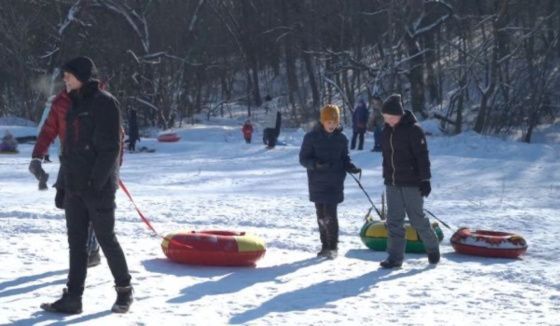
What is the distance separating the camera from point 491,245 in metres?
9.59

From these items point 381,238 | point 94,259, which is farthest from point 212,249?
point 381,238

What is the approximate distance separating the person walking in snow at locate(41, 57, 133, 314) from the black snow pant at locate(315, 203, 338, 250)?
3.19 meters

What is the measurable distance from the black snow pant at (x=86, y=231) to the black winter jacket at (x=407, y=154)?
10.4 ft

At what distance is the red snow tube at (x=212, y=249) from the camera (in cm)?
836

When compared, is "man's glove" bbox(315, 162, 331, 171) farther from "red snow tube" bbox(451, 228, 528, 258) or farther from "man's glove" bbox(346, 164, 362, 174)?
"red snow tube" bbox(451, 228, 528, 258)

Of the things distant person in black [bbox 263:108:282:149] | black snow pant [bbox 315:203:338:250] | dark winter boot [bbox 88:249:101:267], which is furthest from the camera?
distant person in black [bbox 263:108:282:149]

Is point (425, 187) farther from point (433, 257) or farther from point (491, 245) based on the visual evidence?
point (491, 245)

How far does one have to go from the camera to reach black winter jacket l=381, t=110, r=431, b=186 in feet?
27.8

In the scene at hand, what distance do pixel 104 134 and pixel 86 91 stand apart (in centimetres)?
34

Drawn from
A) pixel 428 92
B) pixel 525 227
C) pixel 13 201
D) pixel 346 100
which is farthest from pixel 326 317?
pixel 428 92

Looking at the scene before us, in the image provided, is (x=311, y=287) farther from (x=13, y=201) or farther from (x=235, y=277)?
(x=13, y=201)

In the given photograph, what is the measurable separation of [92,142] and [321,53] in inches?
1268

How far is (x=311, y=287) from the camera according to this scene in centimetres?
765

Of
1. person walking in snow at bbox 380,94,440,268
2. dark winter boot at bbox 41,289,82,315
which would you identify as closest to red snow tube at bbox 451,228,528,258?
person walking in snow at bbox 380,94,440,268
